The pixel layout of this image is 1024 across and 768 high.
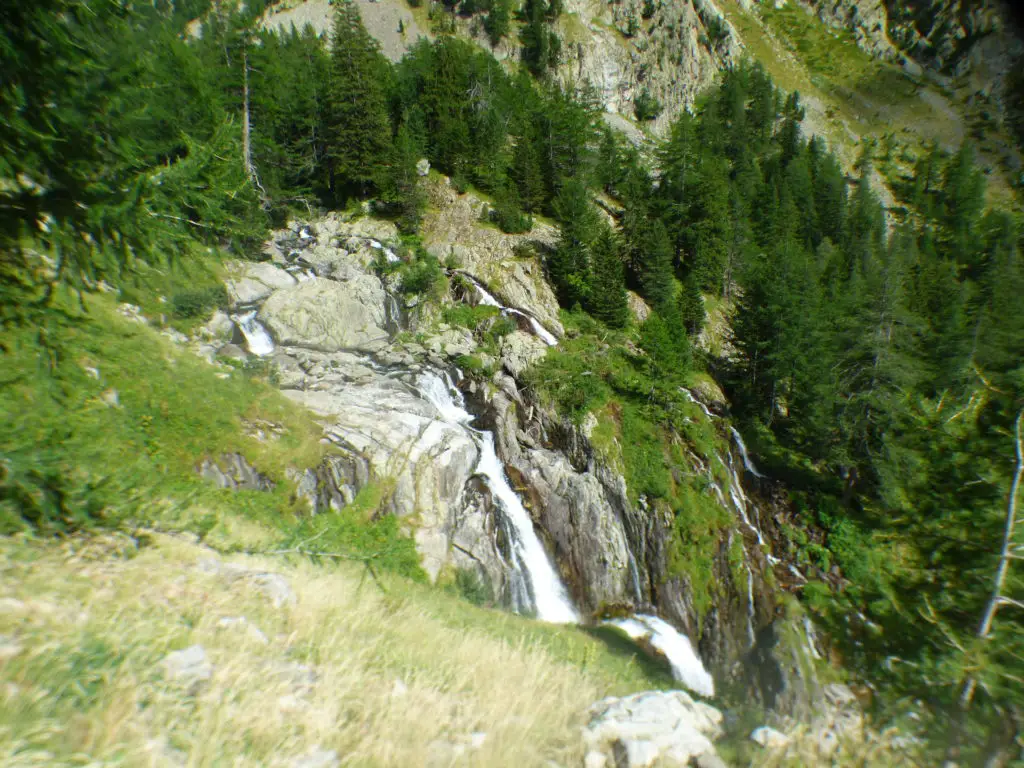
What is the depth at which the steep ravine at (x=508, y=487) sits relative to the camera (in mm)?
15680

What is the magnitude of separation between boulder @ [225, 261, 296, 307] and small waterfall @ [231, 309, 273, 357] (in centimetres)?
101

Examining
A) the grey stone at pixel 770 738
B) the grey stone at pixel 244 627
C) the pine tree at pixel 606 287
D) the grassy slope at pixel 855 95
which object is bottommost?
the grey stone at pixel 244 627

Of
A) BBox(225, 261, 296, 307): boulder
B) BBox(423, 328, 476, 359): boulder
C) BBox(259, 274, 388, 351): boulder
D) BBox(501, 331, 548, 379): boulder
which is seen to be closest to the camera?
BBox(259, 274, 388, 351): boulder

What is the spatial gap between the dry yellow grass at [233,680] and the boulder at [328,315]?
Result: 17947 millimetres

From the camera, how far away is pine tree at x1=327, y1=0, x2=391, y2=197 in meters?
31.6

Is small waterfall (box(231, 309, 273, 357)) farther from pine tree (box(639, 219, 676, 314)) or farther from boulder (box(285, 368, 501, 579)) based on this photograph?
pine tree (box(639, 219, 676, 314))

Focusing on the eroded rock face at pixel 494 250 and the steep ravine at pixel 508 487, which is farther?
the eroded rock face at pixel 494 250

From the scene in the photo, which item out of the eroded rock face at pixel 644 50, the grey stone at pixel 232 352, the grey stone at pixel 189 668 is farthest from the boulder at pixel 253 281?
the eroded rock face at pixel 644 50

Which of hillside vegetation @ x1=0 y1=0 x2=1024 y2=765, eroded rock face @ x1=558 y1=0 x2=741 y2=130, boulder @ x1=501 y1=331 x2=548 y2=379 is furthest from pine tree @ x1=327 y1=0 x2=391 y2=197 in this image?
eroded rock face @ x1=558 y1=0 x2=741 y2=130

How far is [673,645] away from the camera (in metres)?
17.1

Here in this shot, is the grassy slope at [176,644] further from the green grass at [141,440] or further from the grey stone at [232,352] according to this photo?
the grey stone at [232,352]

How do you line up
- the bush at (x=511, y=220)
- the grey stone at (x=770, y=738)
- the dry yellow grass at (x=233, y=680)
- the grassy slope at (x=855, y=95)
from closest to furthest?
the dry yellow grass at (x=233, y=680), the grey stone at (x=770, y=738), the bush at (x=511, y=220), the grassy slope at (x=855, y=95)

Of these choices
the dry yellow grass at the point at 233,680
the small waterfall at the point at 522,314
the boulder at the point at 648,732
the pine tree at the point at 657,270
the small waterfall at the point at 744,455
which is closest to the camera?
the dry yellow grass at the point at 233,680

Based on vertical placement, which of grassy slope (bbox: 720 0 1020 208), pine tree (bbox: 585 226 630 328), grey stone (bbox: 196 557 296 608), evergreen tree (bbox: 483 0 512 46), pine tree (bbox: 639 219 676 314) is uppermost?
grassy slope (bbox: 720 0 1020 208)
